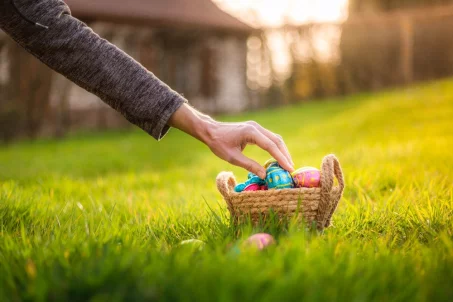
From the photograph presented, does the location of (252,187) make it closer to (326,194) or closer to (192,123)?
(326,194)

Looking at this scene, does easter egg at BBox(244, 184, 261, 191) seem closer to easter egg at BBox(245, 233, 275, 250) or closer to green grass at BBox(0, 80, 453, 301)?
green grass at BBox(0, 80, 453, 301)

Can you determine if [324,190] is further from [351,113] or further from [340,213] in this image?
[351,113]

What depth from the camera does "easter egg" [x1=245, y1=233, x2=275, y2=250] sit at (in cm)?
187

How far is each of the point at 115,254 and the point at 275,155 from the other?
2.64 ft

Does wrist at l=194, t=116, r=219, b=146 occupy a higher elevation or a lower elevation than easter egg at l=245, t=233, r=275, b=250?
higher

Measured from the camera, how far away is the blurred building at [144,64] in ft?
39.9

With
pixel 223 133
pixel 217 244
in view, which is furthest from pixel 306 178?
pixel 217 244

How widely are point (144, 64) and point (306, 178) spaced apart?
506 inches

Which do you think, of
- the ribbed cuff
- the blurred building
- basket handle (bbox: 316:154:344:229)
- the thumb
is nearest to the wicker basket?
basket handle (bbox: 316:154:344:229)

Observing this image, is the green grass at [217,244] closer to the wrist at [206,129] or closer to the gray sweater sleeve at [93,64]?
the wrist at [206,129]

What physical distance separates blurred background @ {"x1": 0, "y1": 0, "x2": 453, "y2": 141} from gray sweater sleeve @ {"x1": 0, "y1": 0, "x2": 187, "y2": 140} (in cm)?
1104

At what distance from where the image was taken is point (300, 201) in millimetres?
2199

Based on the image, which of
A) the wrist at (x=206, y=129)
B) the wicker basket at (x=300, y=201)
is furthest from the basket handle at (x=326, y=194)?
the wrist at (x=206, y=129)

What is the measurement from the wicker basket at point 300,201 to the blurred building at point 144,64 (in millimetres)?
10686
